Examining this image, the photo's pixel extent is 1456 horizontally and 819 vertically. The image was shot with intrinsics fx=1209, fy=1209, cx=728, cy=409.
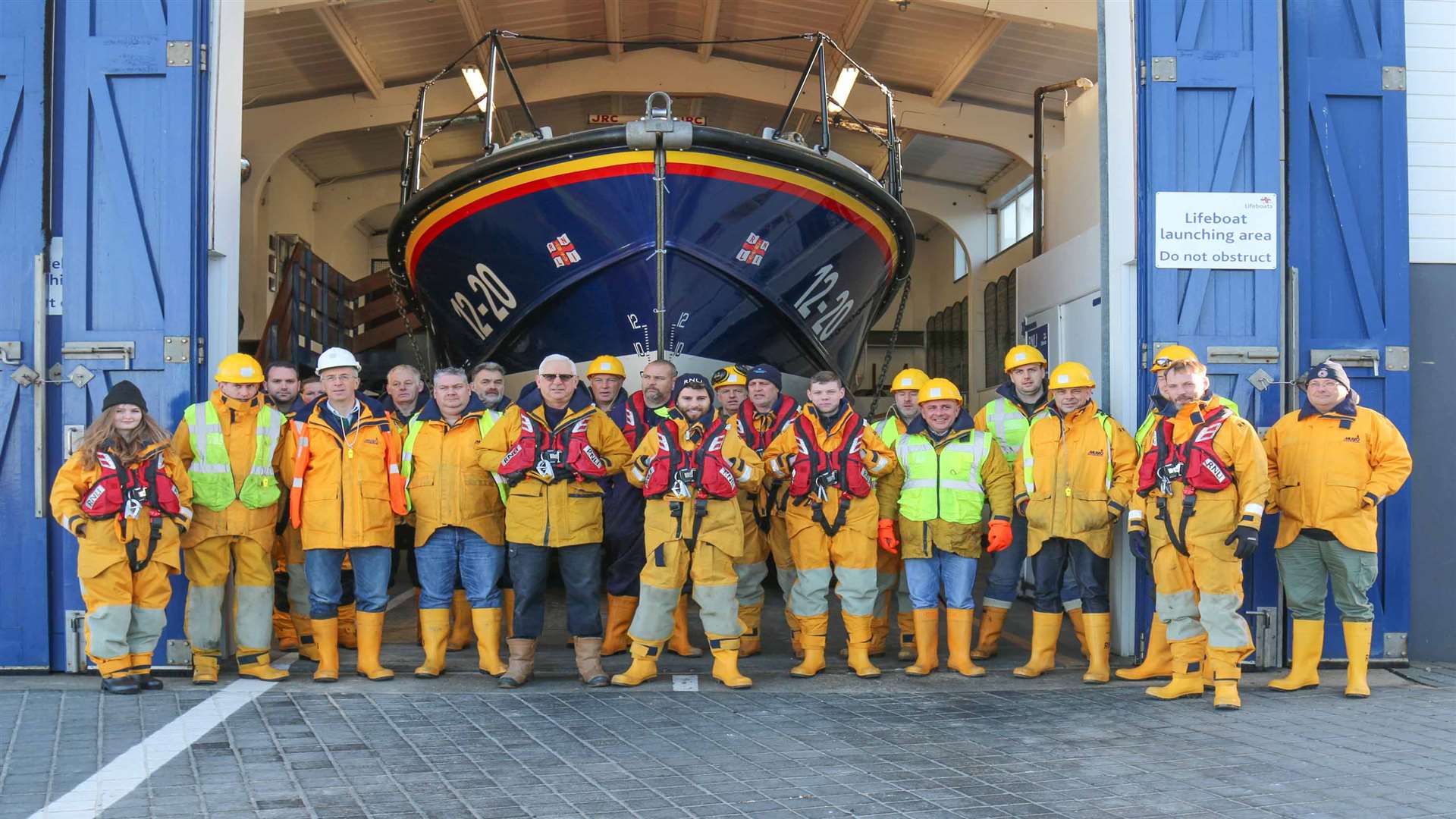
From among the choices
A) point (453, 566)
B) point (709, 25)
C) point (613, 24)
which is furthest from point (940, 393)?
point (613, 24)

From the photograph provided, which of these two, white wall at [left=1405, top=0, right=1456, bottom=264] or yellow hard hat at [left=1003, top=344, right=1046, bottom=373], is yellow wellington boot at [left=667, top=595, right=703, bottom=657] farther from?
white wall at [left=1405, top=0, right=1456, bottom=264]

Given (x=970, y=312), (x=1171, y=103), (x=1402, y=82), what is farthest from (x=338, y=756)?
(x=970, y=312)

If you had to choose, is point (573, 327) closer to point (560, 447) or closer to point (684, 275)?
point (684, 275)

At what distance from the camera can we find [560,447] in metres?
5.11

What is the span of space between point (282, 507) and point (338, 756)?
1.95 meters

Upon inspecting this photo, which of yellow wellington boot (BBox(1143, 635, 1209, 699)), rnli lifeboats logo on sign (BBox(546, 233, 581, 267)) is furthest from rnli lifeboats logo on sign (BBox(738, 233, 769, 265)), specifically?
yellow wellington boot (BBox(1143, 635, 1209, 699))

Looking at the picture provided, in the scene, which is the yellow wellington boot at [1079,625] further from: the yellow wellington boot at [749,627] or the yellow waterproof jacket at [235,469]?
the yellow waterproof jacket at [235,469]

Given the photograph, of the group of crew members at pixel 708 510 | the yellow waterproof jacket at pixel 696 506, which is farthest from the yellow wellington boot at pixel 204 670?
the yellow waterproof jacket at pixel 696 506

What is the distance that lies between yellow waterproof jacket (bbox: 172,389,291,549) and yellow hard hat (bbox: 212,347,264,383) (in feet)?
0.32

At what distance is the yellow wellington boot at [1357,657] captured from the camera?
488cm

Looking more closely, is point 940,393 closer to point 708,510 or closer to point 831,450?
point 831,450

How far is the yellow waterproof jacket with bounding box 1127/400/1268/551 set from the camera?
472 cm

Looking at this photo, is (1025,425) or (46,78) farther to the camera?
(1025,425)

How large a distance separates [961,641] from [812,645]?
0.67 meters
